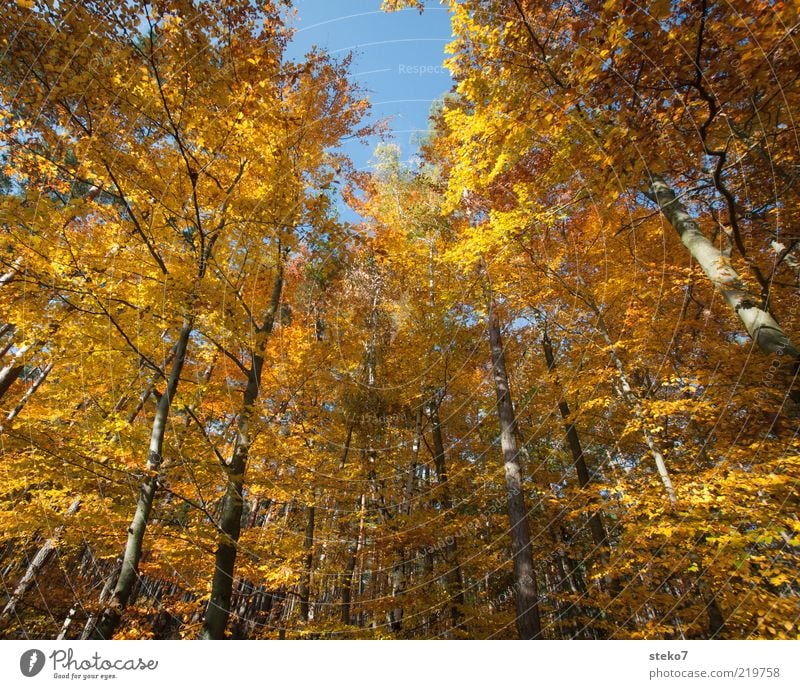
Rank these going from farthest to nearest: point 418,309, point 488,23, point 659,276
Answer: point 418,309 < point 659,276 < point 488,23

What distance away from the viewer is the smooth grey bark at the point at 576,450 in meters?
11.0

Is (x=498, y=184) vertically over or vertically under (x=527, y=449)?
over

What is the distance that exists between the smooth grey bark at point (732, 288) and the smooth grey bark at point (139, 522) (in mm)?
7405

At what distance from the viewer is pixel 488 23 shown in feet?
16.3

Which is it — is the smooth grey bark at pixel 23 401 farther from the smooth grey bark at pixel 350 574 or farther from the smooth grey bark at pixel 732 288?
the smooth grey bark at pixel 732 288

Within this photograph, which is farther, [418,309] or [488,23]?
[418,309]

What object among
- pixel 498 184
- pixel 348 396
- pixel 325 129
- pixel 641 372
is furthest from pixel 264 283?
pixel 641 372

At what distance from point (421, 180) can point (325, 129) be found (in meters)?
3.42

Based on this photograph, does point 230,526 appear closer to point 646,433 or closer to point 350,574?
point 350,574

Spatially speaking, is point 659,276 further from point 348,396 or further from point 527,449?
point 527,449
